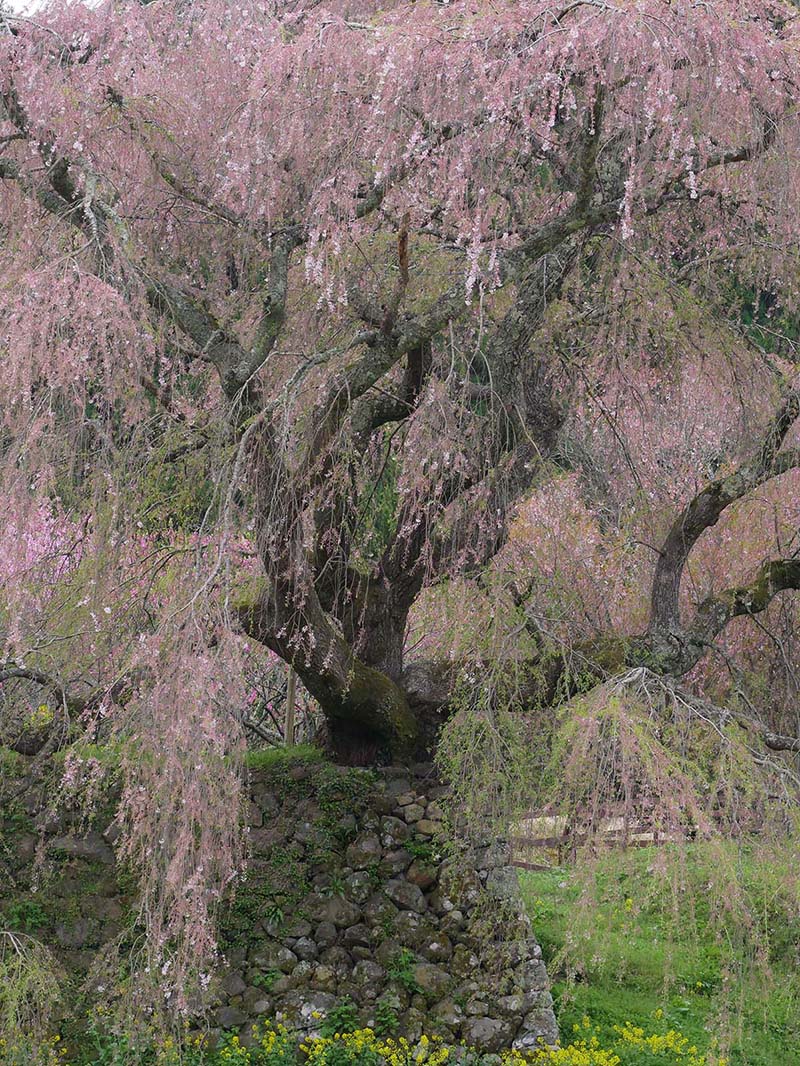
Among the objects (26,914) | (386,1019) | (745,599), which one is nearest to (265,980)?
(386,1019)

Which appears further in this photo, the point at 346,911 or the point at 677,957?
the point at 677,957

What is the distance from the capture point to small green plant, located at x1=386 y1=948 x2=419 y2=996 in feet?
19.7

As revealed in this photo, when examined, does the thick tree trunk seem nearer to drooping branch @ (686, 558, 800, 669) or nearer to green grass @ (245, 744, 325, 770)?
green grass @ (245, 744, 325, 770)

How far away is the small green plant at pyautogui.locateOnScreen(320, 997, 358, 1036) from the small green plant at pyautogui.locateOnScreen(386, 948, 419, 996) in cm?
26

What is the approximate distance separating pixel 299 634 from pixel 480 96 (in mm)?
2353

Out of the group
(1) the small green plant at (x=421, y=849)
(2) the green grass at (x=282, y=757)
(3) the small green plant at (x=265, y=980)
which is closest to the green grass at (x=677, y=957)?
(1) the small green plant at (x=421, y=849)

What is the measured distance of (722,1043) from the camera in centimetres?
473

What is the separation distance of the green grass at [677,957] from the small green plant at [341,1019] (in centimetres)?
101

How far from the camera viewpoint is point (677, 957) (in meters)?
6.98

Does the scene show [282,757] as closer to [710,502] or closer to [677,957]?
[677,957]

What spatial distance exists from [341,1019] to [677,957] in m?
2.18

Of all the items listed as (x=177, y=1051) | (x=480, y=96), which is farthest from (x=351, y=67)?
(x=177, y=1051)

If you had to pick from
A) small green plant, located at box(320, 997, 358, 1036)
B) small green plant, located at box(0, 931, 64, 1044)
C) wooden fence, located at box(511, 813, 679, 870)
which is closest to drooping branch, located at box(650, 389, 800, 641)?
wooden fence, located at box(511, 813, 679, 870)

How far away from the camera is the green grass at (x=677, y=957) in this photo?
4523mm
